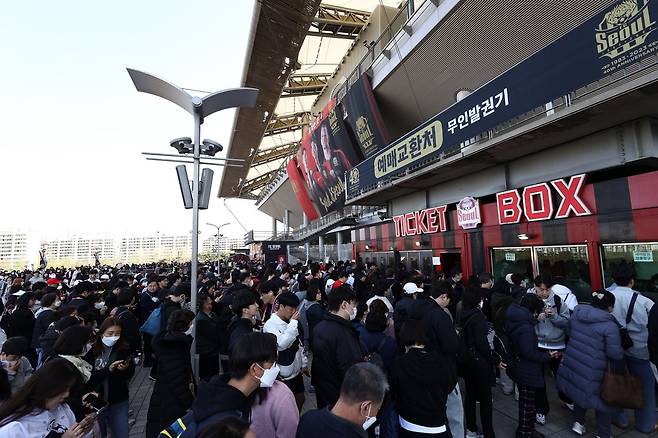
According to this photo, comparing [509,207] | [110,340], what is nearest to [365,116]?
[509,207]

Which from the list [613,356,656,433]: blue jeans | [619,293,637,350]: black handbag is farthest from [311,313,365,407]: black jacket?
[613,356,656,433]: blue jeans

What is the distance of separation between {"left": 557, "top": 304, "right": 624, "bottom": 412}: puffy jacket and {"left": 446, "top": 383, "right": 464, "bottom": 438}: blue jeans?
1525 millimetres

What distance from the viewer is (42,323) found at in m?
5.05

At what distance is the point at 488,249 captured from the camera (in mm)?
10352

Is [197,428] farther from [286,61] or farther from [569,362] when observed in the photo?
[286,61]

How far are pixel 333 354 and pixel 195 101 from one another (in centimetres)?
422

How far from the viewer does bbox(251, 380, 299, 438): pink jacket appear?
200cm

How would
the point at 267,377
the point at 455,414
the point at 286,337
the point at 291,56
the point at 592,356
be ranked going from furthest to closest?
the point at 291,56
the point at 592,356
the point at 455,414
the point at 286,337
the point at 267,377

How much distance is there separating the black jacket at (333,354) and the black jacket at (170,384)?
4.25 feet

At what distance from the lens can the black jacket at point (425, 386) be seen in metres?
2.63

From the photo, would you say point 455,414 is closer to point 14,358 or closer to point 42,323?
point 14,358

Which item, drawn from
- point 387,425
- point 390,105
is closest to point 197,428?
point 387,425

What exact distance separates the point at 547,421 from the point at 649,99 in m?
5.99

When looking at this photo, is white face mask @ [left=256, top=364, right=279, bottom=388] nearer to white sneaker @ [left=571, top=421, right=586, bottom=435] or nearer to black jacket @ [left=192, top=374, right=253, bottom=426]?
black jacket @ [left=192, top=374, right=253, bottom=426]
